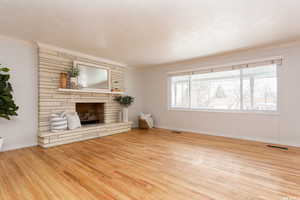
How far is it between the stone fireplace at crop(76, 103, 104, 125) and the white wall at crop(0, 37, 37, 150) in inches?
55.7

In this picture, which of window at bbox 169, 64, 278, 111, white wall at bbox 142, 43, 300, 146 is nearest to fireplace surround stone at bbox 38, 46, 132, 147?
white wall at bbox 142, 43, 300, 146

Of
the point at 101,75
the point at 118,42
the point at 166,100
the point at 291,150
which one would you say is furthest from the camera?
the point at 166,100

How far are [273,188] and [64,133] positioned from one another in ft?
12.4

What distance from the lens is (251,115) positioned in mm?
3740

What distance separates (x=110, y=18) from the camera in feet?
7.47

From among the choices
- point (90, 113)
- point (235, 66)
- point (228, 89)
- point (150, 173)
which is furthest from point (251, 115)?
point (90, 113)

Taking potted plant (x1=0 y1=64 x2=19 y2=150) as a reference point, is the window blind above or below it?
above

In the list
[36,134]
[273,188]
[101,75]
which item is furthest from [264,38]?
[36,134]

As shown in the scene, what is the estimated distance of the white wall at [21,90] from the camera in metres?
2.96

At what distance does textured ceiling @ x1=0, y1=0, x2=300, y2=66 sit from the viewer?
1956 mm

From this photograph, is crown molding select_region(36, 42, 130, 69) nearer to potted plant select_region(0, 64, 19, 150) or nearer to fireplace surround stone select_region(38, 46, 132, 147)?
fireplace surround stone select_region(38, 46, 132, 147)

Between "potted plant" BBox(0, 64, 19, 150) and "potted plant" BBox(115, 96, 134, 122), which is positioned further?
"potted plant" BBox(115, 96, 134, 122)

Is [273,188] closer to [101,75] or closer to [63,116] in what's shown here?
[63,116]

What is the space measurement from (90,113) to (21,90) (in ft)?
6.63
